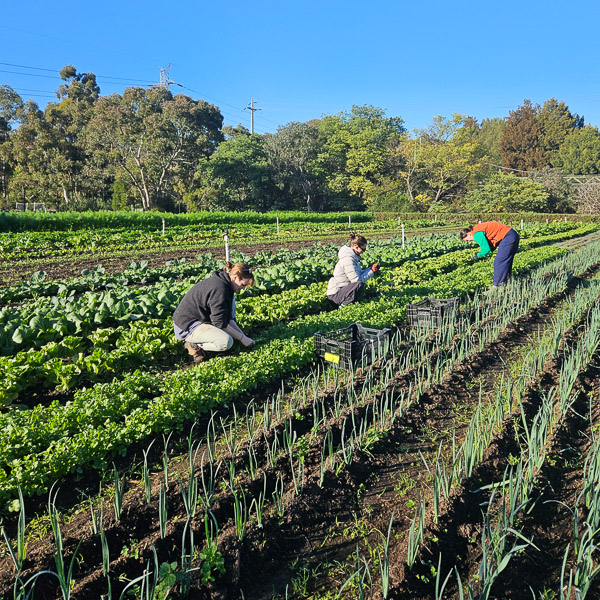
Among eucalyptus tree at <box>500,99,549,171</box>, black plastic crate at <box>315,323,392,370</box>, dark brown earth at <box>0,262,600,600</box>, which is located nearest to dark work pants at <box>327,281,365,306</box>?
A: black plastic crate at <box>315,323,392,370</box>

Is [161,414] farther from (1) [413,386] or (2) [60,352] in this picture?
(1) [413,386]

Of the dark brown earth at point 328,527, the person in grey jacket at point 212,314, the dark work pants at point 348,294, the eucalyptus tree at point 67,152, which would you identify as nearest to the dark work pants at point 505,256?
the dark work pants at point 348,294

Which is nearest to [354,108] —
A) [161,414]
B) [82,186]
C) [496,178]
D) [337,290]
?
[496,178]

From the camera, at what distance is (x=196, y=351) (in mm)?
5840

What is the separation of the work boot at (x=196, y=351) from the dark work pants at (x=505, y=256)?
6752 mm

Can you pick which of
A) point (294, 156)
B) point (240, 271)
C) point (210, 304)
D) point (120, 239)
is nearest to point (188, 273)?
point (210, 304)

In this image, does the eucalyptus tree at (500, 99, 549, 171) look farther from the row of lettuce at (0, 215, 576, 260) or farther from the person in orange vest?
the person in orange vest

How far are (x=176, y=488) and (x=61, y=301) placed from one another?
16.9ft

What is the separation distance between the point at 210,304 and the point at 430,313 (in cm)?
355

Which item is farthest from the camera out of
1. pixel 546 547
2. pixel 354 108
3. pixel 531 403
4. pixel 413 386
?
pixel 354 108

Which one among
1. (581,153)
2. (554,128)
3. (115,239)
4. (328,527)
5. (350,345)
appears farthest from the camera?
(554,128)

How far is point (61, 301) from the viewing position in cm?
736

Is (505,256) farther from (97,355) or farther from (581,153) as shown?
(581,153)

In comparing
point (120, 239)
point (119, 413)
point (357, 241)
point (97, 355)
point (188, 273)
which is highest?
point (357, 241)
